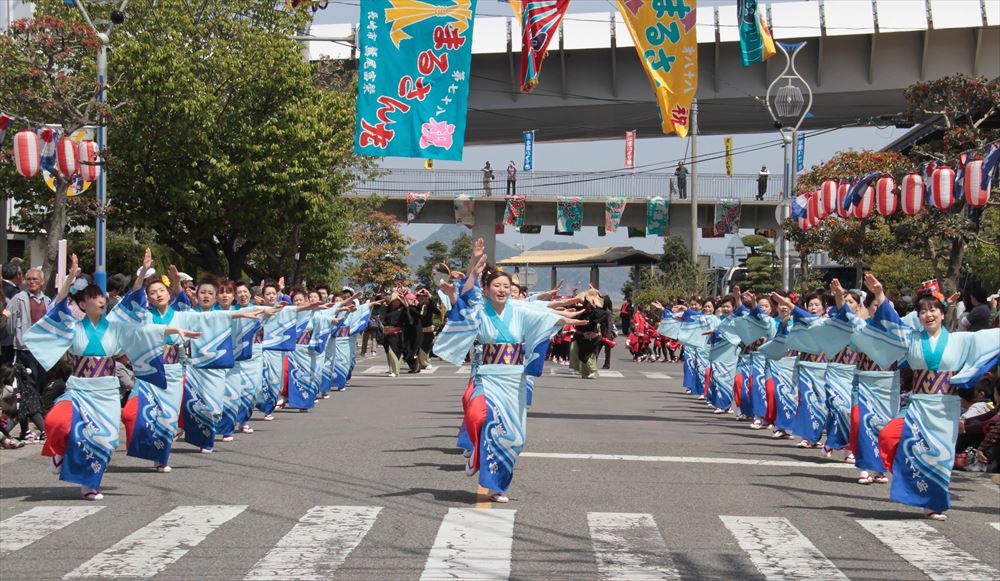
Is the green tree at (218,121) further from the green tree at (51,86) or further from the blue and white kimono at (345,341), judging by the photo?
the blue and white kimono at (345,341)

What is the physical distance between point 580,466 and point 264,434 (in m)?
4.26

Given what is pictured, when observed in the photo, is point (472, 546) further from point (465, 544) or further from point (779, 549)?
point (779, 549)

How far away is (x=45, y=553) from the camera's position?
7230 millimetres

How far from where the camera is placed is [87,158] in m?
16.4

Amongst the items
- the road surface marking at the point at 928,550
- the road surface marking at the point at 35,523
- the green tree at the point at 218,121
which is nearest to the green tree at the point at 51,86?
the green tree at the point at 218,121

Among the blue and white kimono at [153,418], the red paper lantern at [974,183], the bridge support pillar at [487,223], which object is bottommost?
the blue and white kimono at [153,418]

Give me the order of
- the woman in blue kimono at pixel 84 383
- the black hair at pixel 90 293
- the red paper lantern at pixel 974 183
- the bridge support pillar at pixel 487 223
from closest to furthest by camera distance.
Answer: the woman in blue kimono at pixel 84 383 < the black hair at pixel 90 293 < the red paper lantern at pixel 974 183 < the bridge support pillar at pixel 487 223

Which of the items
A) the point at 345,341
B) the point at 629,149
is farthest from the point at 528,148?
the point at 345,341

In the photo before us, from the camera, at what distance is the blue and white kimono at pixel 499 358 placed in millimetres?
9414

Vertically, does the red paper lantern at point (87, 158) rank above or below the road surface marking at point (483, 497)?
above

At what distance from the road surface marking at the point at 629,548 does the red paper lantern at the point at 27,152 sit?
9869 mm

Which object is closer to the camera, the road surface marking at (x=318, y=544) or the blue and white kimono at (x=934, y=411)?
the road surface marking at (x=318, y=544)

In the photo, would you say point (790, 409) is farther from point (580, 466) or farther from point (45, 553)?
point (45, 553)

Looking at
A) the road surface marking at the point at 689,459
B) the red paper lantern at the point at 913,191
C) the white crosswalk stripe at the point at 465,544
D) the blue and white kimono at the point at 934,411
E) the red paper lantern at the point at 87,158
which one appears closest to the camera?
the white crosswalk stripe at the point at 465,544
